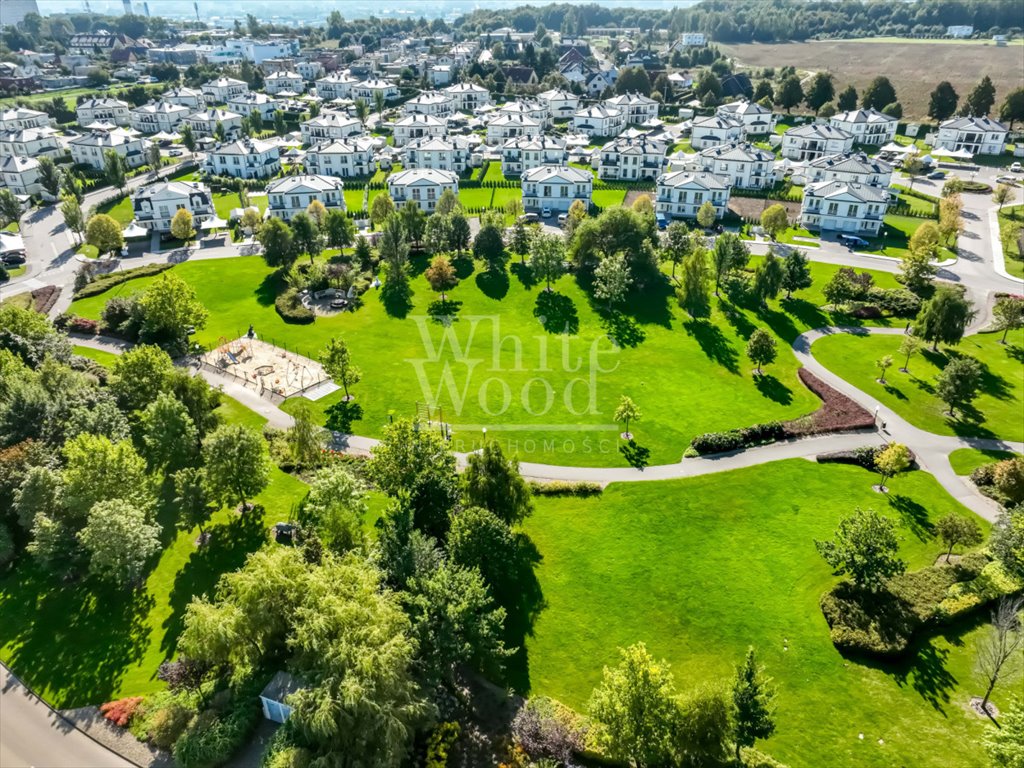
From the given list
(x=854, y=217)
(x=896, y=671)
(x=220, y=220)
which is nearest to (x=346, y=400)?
(x=896, y=671)

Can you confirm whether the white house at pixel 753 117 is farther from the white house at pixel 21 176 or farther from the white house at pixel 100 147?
the white house at pixel 21 176

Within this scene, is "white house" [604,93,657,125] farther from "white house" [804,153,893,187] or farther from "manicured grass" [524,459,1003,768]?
"manicured grass" [524,459,1003,768]

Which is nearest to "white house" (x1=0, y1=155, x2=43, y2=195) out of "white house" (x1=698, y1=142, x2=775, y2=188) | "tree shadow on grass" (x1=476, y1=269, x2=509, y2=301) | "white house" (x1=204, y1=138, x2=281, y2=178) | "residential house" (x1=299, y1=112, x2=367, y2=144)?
"white house" (x1=204, y1=138, x2=281, y2=178)

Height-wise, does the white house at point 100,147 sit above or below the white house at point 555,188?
above

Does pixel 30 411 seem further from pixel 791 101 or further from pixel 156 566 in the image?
pixel 791 101

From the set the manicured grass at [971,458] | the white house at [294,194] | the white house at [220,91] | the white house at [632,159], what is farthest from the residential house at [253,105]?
the manicured grass at [971,458]

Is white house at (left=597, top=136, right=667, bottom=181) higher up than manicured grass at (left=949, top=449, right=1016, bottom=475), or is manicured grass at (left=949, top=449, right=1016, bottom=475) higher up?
white house at (left=597, top=136, right=667, bottom=181)
